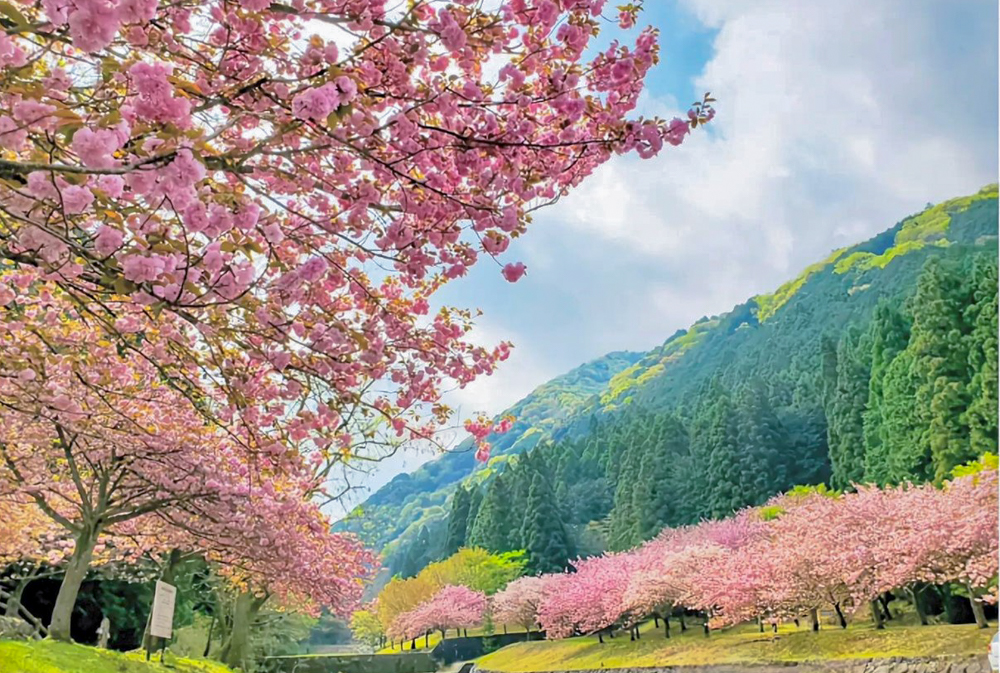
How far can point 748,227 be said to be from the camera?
854 centimetres

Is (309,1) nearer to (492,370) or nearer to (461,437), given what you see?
(492,370)

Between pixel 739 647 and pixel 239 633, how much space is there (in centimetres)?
482

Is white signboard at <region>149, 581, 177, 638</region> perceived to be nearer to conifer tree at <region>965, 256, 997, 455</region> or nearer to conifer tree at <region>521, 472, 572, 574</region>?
conifer tree at <region>965, 256, 997, 455</region>

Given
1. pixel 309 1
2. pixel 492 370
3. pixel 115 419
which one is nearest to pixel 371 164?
pixel 309 1

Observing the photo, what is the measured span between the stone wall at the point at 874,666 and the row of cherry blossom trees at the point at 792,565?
1.38 feet

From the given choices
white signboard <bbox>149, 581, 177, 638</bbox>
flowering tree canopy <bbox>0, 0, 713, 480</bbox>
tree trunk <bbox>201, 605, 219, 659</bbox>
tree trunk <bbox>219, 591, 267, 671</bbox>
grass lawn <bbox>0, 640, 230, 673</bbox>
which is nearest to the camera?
flowering tree canopy <bbox>0, 0, 713, 480</bbox>

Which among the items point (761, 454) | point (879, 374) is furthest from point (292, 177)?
point (761, 454)

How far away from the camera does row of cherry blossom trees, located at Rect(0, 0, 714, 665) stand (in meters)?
1.09

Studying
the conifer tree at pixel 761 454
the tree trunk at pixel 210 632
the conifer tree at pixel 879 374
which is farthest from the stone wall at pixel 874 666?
the tree trunk at pixel 210 632

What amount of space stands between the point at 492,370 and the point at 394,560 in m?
10.9

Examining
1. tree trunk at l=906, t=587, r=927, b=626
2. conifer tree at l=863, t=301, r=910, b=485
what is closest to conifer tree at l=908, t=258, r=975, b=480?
conifer tree at l=863, t=301, r=910, b=485

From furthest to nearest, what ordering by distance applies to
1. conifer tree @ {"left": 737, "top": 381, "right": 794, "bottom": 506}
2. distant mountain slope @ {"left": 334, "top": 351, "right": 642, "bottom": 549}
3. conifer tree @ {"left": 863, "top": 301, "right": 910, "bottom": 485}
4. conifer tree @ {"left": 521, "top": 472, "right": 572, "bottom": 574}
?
distant mountain slope @ {"left": 334, "top": 351, "right": 642, "bottom": 549}
conifer tree @ {"left": 521, "top": 472, "right": 572, "bottom": 574}
conifer tree @ {"left": 737, "top": 381, "right": 794, "bottom": 506}
conifer tree @ {"left": 863, "top": 301, "right": 910, "bottom": 485}

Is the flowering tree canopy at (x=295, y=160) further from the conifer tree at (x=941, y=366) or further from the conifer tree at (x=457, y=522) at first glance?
Result: the conifer tree at (x=457, y=522)

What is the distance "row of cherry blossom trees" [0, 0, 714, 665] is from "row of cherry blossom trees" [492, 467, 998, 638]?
14.7ft
